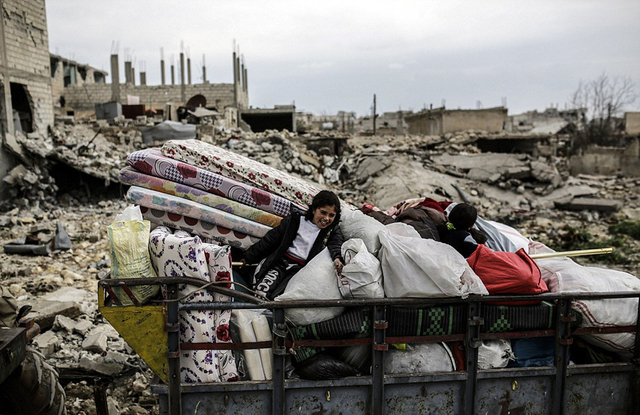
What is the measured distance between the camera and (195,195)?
9.93ft

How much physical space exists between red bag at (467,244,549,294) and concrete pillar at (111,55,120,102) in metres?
28.8

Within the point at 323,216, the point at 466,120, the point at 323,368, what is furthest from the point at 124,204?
the point at 466,120

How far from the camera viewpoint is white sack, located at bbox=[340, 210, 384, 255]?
2718 millimetres

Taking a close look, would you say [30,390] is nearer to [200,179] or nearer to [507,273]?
[200,179]

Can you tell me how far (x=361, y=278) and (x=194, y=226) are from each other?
1212 mm

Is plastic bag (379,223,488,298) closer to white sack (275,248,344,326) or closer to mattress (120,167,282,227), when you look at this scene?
white sack (275,248,344,326)

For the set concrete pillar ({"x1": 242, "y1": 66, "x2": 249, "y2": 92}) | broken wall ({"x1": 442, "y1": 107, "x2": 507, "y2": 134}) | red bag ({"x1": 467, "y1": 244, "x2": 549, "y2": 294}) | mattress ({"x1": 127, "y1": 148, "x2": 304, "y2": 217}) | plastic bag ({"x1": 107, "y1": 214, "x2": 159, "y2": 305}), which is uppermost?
concrete pillar ({"x1": 242, "y1": 66, "x2": 249, "y2": 92})

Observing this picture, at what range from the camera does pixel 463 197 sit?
1200cm

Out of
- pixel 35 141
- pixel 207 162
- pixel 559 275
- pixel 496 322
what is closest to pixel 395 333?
pixel 496 322

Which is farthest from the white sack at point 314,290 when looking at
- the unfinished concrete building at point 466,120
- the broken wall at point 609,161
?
the unfinished concrete building at point 466,120

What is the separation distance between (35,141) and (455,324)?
1459 cm

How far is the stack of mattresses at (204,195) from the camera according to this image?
298 centimetres

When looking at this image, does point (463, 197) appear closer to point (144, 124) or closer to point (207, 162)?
point (207, 162)

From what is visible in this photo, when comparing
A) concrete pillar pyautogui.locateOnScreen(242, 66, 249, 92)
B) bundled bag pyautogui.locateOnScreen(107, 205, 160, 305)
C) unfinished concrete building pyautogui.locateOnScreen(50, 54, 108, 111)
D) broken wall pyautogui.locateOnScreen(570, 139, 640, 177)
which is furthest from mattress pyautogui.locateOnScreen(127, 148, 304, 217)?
concrete pillar pyautogui.locateOnScreen(242, 66, 249, 92)
